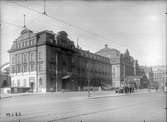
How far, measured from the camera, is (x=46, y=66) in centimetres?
4859

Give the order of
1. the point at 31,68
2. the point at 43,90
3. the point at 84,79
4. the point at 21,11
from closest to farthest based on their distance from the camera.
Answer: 1. the point at 21,11
2. the point at 43,90
3. the point at 31,68
4. the point at 84,79

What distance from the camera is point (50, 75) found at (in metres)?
49.2

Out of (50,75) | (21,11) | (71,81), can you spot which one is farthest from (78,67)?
(21,11)

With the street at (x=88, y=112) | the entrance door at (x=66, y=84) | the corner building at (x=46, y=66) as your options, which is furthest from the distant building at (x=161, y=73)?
the entrance door at (x=66, y=84)

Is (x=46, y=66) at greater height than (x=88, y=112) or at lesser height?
greater

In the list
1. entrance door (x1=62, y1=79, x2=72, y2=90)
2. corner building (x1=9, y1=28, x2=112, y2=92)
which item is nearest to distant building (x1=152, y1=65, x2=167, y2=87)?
corner building (x1=9, y1=28, x2=112, y2=92)

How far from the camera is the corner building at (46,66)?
4807 cm

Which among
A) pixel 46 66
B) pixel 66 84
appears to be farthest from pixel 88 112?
pixel 66 84

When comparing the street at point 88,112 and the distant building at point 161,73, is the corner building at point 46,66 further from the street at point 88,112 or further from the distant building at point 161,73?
the street at point 88,112

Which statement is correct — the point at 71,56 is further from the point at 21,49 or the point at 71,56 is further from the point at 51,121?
the point at 51,121

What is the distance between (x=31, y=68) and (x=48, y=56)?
17.6 feet

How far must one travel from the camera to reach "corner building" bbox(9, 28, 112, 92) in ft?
158

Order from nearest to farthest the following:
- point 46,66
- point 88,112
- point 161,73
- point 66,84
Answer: point 88,112 → point 46,66 → point 66,84 → point 161,73

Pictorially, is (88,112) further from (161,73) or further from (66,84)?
(161,73)
